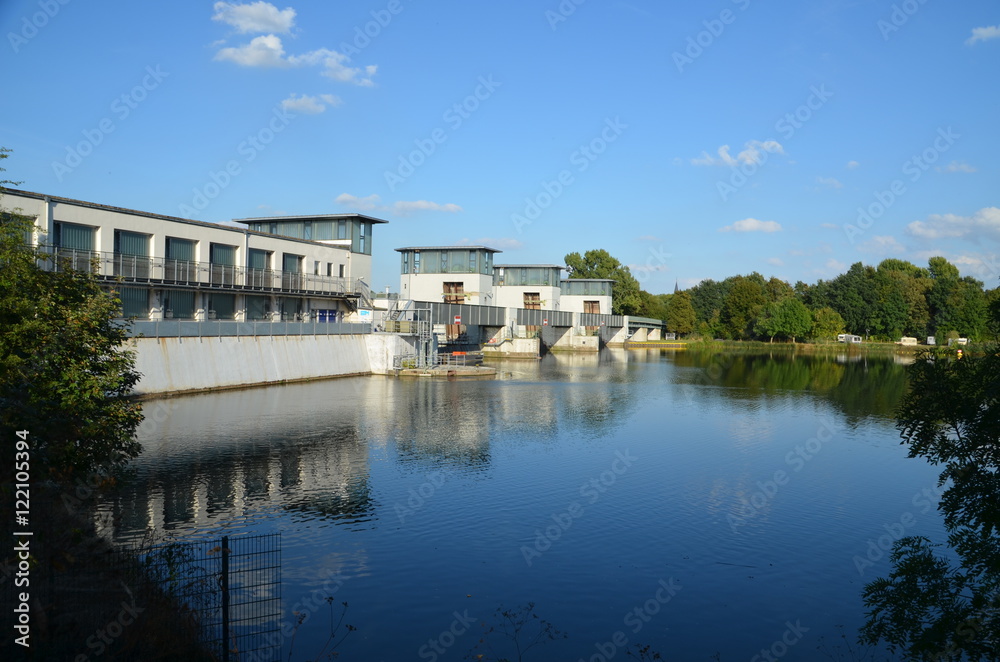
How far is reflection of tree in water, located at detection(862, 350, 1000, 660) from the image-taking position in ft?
32.4

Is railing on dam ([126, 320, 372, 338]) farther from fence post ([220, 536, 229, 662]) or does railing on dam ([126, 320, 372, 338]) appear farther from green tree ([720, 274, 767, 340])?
green tree ([720, 274, 767, 340])

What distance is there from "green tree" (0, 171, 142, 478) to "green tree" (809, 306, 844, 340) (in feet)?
410

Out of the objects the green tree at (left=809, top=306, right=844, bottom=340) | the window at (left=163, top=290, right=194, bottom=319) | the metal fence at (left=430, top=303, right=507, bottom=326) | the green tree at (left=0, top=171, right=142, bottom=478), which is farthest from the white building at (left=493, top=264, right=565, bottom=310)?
the green tree at (left=0, top=171, right=142, bottom=478)

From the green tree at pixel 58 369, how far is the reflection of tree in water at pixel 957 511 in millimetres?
13396

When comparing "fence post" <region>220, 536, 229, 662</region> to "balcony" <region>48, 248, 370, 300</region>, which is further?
"balcony" <region>48, 248, 370, 300</region>

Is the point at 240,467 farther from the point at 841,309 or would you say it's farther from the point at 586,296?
the point at 841,309

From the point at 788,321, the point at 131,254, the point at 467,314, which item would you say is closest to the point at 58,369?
the point at 131,254

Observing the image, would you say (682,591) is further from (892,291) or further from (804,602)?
(892,291)

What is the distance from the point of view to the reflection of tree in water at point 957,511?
9.88m

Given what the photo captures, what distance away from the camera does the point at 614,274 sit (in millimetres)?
147125

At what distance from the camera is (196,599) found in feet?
43.2

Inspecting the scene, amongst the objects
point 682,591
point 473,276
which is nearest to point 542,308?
point 473,276

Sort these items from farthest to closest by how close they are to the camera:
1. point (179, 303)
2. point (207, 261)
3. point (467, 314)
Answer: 1. point (467, 314)
2. point (207, 261)
3. point (179, 303)

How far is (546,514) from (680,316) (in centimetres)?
12397
